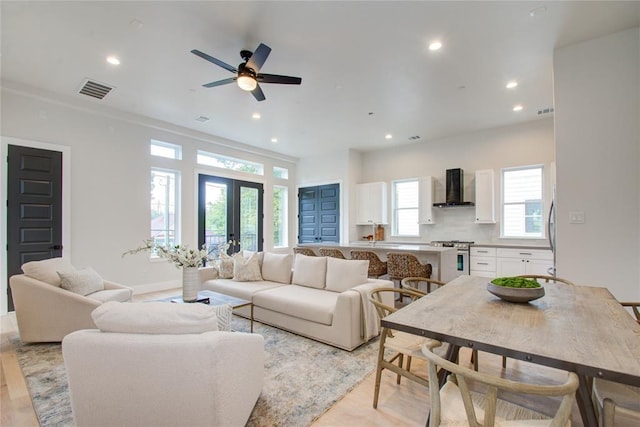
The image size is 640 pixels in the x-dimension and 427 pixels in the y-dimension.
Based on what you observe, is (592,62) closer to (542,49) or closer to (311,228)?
(542,49)

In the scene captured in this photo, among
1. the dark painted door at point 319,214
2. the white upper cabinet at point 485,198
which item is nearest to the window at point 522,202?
the white upper cabinet at point 485,198

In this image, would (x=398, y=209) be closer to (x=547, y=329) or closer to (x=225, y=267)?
(x=225, y=267)

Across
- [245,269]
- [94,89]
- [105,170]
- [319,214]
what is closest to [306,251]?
[245,269]

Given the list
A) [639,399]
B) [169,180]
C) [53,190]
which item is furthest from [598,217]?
[53,190]

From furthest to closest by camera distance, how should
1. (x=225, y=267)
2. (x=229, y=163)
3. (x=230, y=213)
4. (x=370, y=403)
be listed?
(x=229, y=163) < (x=230, y=213) < (x=225, y=267) < (x=370, y=403)

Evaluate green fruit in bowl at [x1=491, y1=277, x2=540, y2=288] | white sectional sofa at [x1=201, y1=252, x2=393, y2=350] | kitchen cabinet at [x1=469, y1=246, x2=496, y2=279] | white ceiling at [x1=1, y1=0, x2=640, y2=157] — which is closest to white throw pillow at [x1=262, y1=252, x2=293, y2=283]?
white sectional sofa at [x1=201, y1=252, x2=393, y2=350]

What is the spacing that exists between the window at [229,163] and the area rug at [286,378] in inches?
169

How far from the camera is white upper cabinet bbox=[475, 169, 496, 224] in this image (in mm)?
5973

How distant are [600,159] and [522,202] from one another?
287 centimetres

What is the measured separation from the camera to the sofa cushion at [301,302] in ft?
9.97

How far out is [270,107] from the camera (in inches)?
195

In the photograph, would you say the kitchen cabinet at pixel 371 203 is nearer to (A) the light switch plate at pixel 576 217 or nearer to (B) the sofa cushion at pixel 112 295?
(A) the light switch plate at pixel 576 217

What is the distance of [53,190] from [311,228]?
542 centimetres

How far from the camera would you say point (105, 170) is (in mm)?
4965
